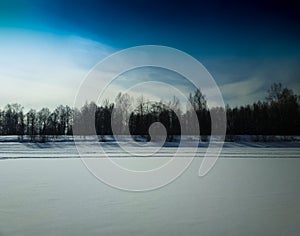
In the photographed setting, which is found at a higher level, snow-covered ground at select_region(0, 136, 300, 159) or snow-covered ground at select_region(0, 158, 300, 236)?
snow-covered ground at select_region(0, 136, 300, 159)

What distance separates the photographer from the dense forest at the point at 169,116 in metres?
5.81

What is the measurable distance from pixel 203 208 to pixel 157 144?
5.46 meters

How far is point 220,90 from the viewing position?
6.82 meters

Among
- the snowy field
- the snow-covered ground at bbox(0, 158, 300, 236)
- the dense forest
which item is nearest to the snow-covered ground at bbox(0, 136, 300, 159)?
the dense forest

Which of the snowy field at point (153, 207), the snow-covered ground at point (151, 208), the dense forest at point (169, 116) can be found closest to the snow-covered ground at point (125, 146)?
the dense forest at point (169, 116)

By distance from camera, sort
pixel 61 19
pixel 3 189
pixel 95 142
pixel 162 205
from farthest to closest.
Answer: pixel 95 142 → pixel 61 19 → pixel 3 189 → pixel 162 205

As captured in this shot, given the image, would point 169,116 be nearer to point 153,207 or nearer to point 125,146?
point 125,146

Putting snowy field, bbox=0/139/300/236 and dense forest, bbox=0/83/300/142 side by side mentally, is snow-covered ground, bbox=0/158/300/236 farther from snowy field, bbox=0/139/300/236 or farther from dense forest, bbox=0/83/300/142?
dense forest, bbox=0/83/300/142

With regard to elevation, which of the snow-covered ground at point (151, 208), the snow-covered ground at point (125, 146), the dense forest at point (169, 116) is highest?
the dense forest at point (169, 116)

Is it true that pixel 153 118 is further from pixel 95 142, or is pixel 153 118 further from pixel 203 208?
pixel 203 208

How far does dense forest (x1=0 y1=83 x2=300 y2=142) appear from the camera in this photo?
581cm

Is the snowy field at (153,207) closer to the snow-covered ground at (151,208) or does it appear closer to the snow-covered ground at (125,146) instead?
the snow-covered ground at (151,208)

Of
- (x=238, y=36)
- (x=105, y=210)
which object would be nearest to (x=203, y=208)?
(x=105, y=210)

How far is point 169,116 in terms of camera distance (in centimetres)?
648
